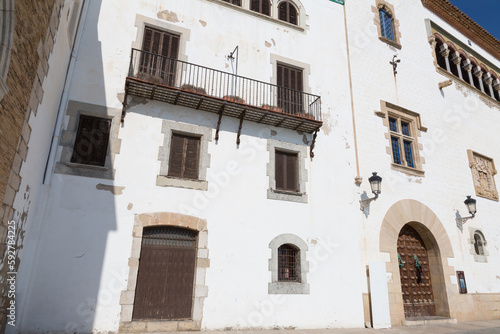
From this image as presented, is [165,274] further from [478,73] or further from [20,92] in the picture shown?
[478,73]

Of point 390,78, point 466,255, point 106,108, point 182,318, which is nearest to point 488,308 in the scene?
point 466,255

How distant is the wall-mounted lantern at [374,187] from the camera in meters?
10.7

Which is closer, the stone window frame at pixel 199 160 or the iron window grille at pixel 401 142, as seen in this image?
the stone window frame at pixel 199 160

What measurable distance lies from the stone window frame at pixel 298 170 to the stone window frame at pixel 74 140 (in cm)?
442

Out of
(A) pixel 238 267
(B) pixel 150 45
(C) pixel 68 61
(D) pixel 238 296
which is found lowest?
(D) pixel 238 296

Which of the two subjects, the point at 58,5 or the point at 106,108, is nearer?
the point at 58,5

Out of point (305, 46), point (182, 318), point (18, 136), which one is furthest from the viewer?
point (305, 46)

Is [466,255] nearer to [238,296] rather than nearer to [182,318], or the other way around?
[238,296]

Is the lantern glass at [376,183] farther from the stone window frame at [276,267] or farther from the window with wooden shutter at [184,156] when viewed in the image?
the window with wooden shutter at [184,156]

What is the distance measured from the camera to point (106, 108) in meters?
8.62

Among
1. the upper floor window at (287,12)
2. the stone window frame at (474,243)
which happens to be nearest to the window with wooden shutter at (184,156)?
the upper floor window at (287,12)

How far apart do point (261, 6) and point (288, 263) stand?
9225mm

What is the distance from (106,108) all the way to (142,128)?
1051 mm

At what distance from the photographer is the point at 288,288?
9109 mm
